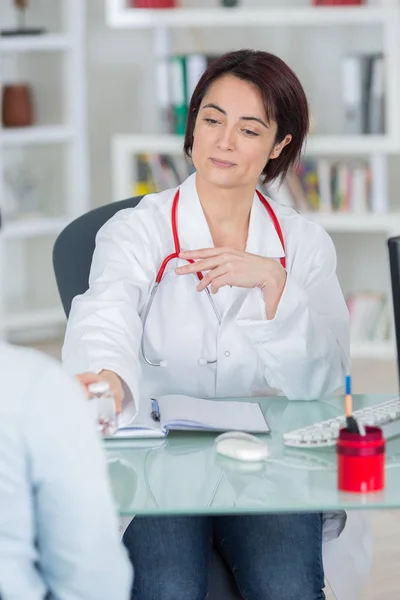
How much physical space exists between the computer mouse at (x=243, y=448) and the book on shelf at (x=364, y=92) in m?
3.39

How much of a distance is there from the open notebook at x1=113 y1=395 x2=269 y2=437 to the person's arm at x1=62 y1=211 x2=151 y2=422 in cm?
4

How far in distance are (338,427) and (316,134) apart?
356 cm

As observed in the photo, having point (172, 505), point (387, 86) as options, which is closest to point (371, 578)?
point (172, 505)

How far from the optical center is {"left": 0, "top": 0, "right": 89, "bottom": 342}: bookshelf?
504cm

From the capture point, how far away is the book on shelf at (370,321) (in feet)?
16.3

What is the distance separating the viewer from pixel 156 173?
5012 millimetres

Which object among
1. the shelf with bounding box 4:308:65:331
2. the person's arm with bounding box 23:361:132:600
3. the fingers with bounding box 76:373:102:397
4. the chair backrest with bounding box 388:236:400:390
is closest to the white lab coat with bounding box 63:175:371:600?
the fingers with bounding box 76:373:102:397

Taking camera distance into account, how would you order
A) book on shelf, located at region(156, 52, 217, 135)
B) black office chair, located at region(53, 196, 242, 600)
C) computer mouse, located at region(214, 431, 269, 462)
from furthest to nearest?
1. book on shelf, located at region(156, 52, 217, 135)
2. black office chair, located at region(53, 196, 242, 600)
3. computer mouse, located at region(214, 431, 269, 462)

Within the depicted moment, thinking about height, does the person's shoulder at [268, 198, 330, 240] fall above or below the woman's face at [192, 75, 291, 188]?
below

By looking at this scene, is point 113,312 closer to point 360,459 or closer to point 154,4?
point 360,459

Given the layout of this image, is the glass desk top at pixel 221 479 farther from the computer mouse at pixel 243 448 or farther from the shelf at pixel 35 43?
the shelf at pixel 35 43

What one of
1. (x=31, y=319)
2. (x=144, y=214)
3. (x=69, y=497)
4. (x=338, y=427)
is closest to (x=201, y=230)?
(x=144, y=214)

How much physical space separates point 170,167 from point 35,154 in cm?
65

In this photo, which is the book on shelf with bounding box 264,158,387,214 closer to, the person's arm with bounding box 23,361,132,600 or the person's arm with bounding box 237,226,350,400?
the person's arm with bounding box 237,226,350,400
